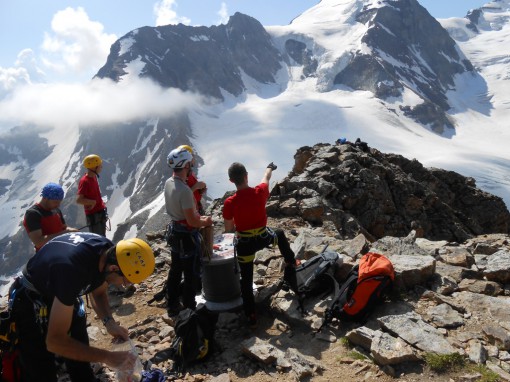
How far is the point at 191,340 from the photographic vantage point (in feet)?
21.2

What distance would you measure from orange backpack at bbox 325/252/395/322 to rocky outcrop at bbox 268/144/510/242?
7.43m

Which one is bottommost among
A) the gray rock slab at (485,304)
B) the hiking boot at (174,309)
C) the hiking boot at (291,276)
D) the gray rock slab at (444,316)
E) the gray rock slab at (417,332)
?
the hiking boot at (174,309)

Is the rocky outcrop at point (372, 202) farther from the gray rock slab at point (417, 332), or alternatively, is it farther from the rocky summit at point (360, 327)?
the gray rock slab at point (417, 332)

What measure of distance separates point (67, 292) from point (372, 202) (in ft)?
57.0

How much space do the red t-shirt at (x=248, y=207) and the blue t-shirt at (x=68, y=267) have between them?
2884mm

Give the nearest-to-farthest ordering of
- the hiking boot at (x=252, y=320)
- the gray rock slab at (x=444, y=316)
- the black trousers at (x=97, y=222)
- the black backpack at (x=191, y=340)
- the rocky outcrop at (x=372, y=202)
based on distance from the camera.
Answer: the black backpack at (x=191, y=340)
the gray rock slab at (x=444, y=316)
the hiking boot at (x=252, y=320)
the black trousers at (x=97, y=222)
the rocky outcrop at (x=372, y=202)

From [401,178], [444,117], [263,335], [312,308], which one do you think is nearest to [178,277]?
[263,335]

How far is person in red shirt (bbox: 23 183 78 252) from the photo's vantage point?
7.44 metres

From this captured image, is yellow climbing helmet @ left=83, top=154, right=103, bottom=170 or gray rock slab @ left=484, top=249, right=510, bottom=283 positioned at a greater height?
yellow climbing helmet @ left=83, top=154, right=103, bottom=170

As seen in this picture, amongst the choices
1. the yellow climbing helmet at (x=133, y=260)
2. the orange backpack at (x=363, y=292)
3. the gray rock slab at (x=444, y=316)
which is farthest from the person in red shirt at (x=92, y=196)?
the gray rock slab at (x=444, y=316)

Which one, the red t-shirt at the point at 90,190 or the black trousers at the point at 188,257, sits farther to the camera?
the red t-shirt at the point at 90,190

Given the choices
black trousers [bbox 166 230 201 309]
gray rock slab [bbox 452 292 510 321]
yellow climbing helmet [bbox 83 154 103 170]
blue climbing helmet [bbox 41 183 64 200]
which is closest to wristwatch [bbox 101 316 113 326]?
black trousers [bbox 166 230 201 309]

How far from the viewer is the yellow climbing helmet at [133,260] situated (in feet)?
14.1

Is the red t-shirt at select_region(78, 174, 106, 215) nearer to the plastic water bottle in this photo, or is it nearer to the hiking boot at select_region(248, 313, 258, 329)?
the hiking boot at select_region(248, 313, 258, 329)
